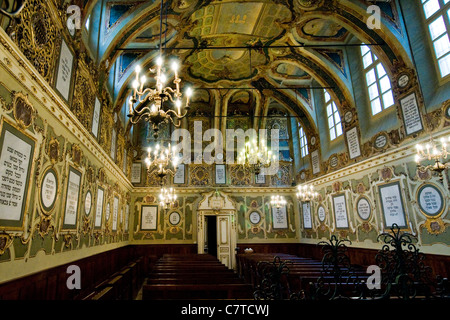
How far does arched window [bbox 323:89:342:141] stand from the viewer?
11.6m

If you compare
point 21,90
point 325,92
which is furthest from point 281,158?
point 21,90

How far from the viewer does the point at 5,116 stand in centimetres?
346

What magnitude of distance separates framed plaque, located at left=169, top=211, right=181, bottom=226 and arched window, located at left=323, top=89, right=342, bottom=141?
910 cm

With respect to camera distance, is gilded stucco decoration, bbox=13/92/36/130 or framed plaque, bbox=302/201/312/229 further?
framed plaque, bbox=302/201/312/229

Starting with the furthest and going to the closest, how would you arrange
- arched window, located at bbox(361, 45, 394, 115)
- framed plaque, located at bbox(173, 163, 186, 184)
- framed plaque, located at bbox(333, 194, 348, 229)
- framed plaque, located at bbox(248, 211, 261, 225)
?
framed plaque, located at bbox(173, 163, 186, 184) < framed plaque, located at bbox(248, 211, 261, 225) < framed plaque, located at bbox(333, 194, 348, 229) < arched window, located at bbox(361, 45, 394, 115)

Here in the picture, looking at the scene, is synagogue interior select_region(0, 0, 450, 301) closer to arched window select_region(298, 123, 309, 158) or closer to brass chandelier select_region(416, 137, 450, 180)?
brass chandelier select_region(416, 137, 450, 180)

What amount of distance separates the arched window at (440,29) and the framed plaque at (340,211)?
5737 millimetres

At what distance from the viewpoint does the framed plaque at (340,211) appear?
10586 millimetres

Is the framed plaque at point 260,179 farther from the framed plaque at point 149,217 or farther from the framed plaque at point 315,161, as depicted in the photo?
the framed plaque at point 149,217

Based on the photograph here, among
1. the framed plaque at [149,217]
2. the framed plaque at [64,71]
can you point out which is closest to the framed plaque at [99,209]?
the framed plaque at [64,71]

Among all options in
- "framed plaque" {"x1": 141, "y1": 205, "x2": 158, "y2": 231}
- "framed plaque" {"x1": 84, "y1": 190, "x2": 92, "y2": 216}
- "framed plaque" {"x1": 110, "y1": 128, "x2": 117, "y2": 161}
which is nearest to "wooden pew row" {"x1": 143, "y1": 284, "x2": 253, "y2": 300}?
"framed plaque" {"x1": 84, "y1": 190, "x2": 92, "y2": 216}
